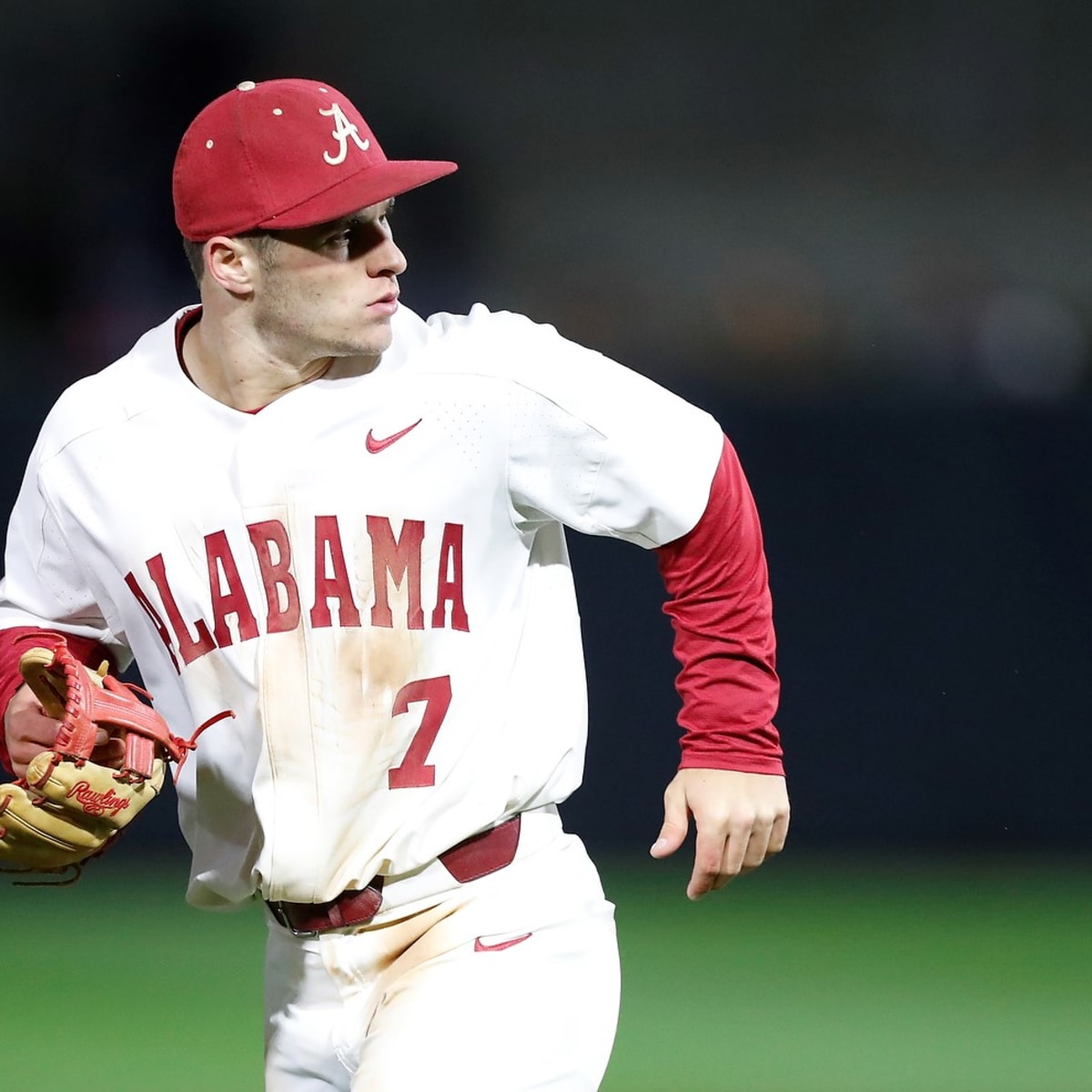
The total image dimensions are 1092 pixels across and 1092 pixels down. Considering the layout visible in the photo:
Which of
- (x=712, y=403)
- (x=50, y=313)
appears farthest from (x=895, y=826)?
(x=50, y=313)

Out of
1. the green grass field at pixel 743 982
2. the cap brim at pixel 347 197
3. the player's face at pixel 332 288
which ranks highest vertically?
the cap brim at pixel 347 197

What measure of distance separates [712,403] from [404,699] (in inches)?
162

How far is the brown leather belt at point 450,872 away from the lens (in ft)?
8.52

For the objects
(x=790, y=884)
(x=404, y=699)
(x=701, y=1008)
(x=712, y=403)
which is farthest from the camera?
(x=712, y=403)

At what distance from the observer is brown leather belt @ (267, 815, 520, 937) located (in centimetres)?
260

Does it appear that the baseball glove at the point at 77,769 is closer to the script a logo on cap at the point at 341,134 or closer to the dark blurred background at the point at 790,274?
the script a logo on cap at the point at 341,134

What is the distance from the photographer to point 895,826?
6.29m

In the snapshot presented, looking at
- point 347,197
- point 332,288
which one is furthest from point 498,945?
point 347,197

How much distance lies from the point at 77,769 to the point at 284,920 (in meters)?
0.41

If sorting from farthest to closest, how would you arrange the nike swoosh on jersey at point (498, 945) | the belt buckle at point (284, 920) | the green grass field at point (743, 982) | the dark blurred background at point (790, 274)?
1. the dark blurred background at point (790, 274)
2. the green grass field at point (743, 982)
3. the belt buckle at point (284, 920)
4. the nike swoosh on jersey at point (498, 945)

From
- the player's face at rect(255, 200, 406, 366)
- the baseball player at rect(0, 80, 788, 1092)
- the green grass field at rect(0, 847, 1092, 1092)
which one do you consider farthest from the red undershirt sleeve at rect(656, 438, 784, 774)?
the green grass field at rect(0, 847, 1092, 1092)

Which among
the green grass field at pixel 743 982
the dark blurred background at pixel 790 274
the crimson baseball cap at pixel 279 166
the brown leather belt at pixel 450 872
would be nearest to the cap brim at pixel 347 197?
the crimson baseball cap at pixel 279 166

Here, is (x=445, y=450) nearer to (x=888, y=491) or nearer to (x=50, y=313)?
(x=888, y=491)

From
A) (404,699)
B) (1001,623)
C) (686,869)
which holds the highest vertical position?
(404,699)
